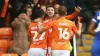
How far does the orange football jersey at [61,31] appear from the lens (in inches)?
407

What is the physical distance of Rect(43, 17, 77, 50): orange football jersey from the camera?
10.3 meters

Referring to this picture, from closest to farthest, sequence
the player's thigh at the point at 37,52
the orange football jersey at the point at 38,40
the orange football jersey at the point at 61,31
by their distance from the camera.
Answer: the orange football jersey at the point at 61,31 < the player's thigh at the point at 37,52 < the orange football jersey at the point at 38,40

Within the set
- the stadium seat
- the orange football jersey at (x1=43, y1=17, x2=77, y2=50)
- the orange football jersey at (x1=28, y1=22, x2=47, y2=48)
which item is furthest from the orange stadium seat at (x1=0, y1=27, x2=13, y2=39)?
the orange football jersey at (x1=43, y1=17, x2=77, y2=50)

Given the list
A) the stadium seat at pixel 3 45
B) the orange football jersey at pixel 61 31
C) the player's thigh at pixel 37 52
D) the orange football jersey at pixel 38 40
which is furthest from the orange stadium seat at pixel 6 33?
the orange football jersey at pixel 61 31

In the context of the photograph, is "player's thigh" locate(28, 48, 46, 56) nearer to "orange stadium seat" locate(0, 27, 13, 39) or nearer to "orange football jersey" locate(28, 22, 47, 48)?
"orange football jersey" locate(28, 22, 47, 48)

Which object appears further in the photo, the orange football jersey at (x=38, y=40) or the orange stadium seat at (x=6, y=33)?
the orange stadium seat at (x=6, y=33)

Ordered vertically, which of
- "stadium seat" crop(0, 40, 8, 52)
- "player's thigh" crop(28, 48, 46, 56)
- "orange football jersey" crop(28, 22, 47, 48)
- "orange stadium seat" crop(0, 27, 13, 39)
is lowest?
"player's thigh" crop(28, 48, 46, 56)

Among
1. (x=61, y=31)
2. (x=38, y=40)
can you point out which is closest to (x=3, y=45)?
(x=38, y=40)

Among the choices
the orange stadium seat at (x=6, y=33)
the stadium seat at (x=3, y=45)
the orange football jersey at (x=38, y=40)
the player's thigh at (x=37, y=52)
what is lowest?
the player's thigh at (x=37, y=52)

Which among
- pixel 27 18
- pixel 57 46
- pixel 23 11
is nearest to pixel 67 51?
pixel 57 46

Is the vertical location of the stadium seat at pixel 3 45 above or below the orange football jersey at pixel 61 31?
above

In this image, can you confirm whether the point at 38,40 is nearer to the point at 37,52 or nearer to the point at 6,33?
the point at 37,52

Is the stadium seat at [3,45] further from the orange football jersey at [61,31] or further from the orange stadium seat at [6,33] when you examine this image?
the orange football jersey at [61,31]

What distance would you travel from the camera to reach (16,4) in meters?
14.9
